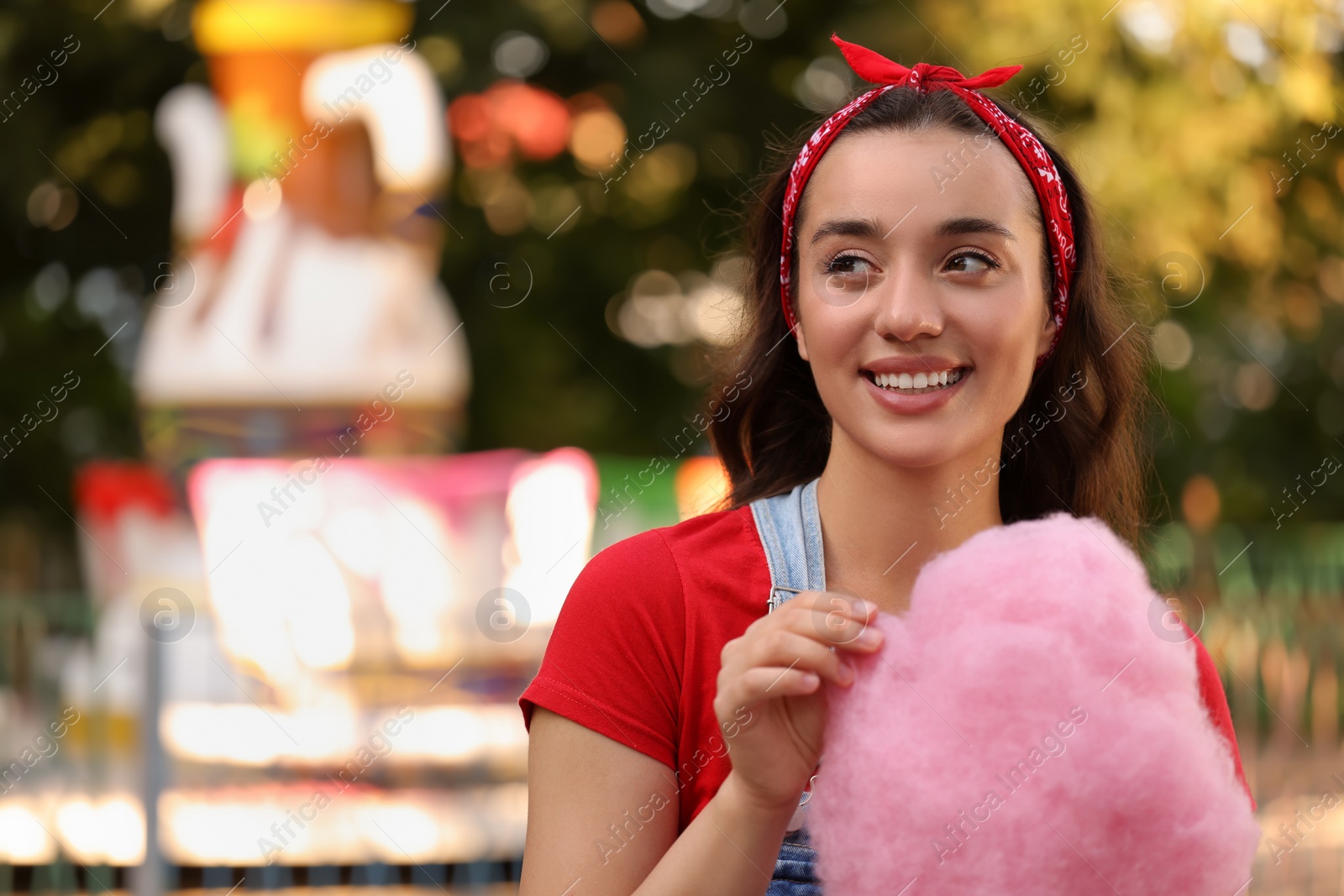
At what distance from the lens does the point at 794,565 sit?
1.79 metres

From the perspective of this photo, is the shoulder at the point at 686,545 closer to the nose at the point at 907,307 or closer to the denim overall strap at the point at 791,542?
the denim overall strap at the point at 791,542

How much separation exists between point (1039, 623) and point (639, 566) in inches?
20.4

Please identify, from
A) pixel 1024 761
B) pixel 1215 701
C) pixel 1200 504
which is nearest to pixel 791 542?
pixel 1024 761

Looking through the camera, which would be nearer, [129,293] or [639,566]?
[639,566]

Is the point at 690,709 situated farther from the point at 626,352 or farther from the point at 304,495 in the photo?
the point at 626,352

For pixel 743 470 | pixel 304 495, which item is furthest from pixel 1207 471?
pixel 743 470

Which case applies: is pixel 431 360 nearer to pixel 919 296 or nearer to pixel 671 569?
pixel 671 569

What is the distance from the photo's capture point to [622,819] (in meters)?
1.59

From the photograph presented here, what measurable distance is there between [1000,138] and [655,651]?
0.87 m

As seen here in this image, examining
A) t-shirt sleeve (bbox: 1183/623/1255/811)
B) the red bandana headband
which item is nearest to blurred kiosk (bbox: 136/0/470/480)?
the red bandana headband

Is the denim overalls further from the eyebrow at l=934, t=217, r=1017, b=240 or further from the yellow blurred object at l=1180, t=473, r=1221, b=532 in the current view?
the yellow blurred object at l=1180, t=473, r=1221, b=532

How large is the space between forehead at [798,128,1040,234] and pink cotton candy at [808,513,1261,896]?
0.50 metres

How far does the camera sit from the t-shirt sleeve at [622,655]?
5.28ft

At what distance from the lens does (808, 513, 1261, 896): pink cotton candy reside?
143 centimetres
